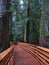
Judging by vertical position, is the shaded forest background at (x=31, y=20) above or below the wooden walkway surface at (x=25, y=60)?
above

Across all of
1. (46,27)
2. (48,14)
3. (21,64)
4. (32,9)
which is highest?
(32,9)

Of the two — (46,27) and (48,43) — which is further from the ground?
(46,27)

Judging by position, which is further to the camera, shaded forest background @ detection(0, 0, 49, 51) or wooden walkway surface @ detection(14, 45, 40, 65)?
shaded forest background @ detection(0, 0, 49, 51)

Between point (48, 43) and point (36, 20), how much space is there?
2065 cm

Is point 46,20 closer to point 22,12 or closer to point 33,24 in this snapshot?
point 33,24

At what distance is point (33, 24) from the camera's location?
3331cm

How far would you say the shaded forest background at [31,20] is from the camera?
48.1 feet

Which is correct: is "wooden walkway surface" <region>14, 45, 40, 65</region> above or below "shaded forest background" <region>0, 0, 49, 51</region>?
below

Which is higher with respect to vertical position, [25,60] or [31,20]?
[31,20]

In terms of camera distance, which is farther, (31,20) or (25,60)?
(31,20)

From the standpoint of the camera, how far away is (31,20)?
3238cm

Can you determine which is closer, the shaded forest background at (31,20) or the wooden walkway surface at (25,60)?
the wooden walkway surface at (25,60)

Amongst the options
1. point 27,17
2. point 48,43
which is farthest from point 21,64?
point 27,17

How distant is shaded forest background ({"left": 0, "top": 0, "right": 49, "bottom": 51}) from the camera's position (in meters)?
14.7
